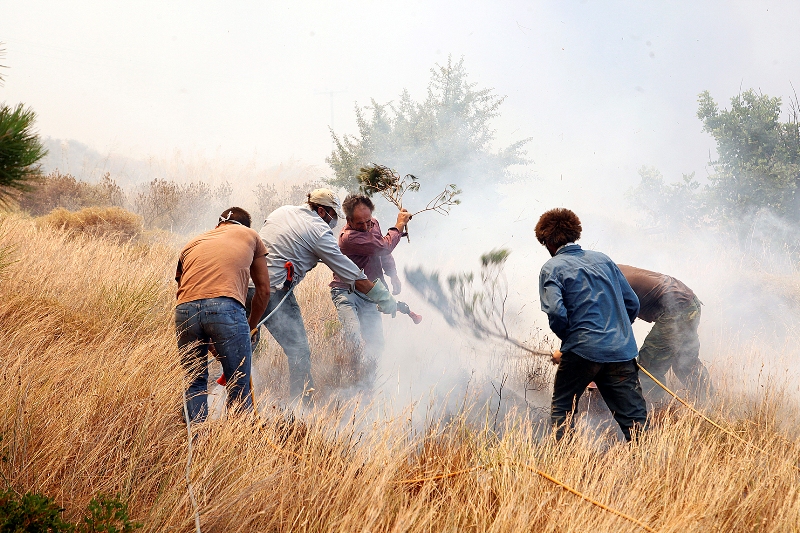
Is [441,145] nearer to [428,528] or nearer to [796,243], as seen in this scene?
[796,243]

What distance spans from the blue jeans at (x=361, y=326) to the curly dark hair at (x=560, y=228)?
2.06 metres

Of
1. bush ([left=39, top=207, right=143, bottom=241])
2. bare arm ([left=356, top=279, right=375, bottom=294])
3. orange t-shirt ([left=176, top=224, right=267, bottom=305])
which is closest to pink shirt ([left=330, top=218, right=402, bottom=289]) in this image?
bare arm ([left=356, top=279, right=375, bottom=294])

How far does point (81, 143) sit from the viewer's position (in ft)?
142

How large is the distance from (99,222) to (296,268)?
746 centimetres

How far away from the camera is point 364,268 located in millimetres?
5508

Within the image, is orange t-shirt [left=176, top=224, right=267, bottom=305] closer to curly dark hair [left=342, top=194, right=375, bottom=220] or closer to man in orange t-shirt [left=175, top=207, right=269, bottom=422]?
man in orange t-shirt [left=175, top=207, right=269, bottom=422]

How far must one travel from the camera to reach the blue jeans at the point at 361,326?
5.10m

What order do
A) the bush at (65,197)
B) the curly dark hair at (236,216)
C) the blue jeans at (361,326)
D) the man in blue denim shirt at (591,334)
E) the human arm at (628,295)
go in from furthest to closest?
1. the bush at (65,197)
2. the blue jeans at (361,326)
3. the curly dark hair at (236,216)
4. the human arm at (628,295)
5. the man in blue denim shirt at (591,334)

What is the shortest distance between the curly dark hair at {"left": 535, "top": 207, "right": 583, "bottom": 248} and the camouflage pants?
1504 mm

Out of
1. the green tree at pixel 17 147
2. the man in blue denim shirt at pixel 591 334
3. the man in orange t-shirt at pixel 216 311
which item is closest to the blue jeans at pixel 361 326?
the man in orange t-shirt at pixel 216 311

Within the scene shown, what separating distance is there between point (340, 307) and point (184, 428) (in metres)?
2.22

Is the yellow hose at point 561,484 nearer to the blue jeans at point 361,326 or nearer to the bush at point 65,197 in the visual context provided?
the blue jeans at point 361,326

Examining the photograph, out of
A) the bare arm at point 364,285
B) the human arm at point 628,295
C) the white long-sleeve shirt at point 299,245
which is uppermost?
the human arm at point 628,295

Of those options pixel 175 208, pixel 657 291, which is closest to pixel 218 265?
pixel 657 291
